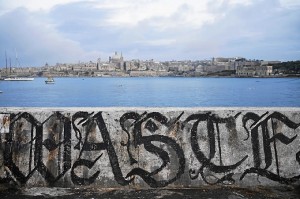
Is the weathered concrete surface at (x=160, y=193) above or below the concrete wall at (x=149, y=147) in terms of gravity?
below

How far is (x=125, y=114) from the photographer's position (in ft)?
16.7

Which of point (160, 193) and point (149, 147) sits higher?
point (149, 147)

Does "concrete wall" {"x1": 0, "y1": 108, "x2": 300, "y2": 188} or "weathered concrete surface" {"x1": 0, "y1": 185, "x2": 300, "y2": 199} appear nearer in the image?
"weathered concrete surface" {"x1": 0, "y1": 185, "x2": 300, "y2": 199}

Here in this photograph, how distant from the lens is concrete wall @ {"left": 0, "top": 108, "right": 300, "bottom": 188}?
4988mm

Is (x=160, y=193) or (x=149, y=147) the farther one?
(x=149, y=147)

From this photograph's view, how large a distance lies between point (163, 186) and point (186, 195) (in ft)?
1.37

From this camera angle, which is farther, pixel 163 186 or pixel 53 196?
pixel 163 186

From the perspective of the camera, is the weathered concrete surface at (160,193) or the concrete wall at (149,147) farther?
the concrete wall at (149,147)

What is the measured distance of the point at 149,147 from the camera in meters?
5.05

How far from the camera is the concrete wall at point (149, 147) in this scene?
499 centimetres

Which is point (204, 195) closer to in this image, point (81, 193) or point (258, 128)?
point (258, 128)

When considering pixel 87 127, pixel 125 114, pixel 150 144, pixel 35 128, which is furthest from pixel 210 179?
pixel 35 128

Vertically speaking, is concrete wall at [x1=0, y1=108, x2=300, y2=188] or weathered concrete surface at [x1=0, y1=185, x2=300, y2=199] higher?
concrete wall at [x1=0, y1=108, x2=300, y2=188]

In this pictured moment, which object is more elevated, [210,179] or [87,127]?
[87,127]
